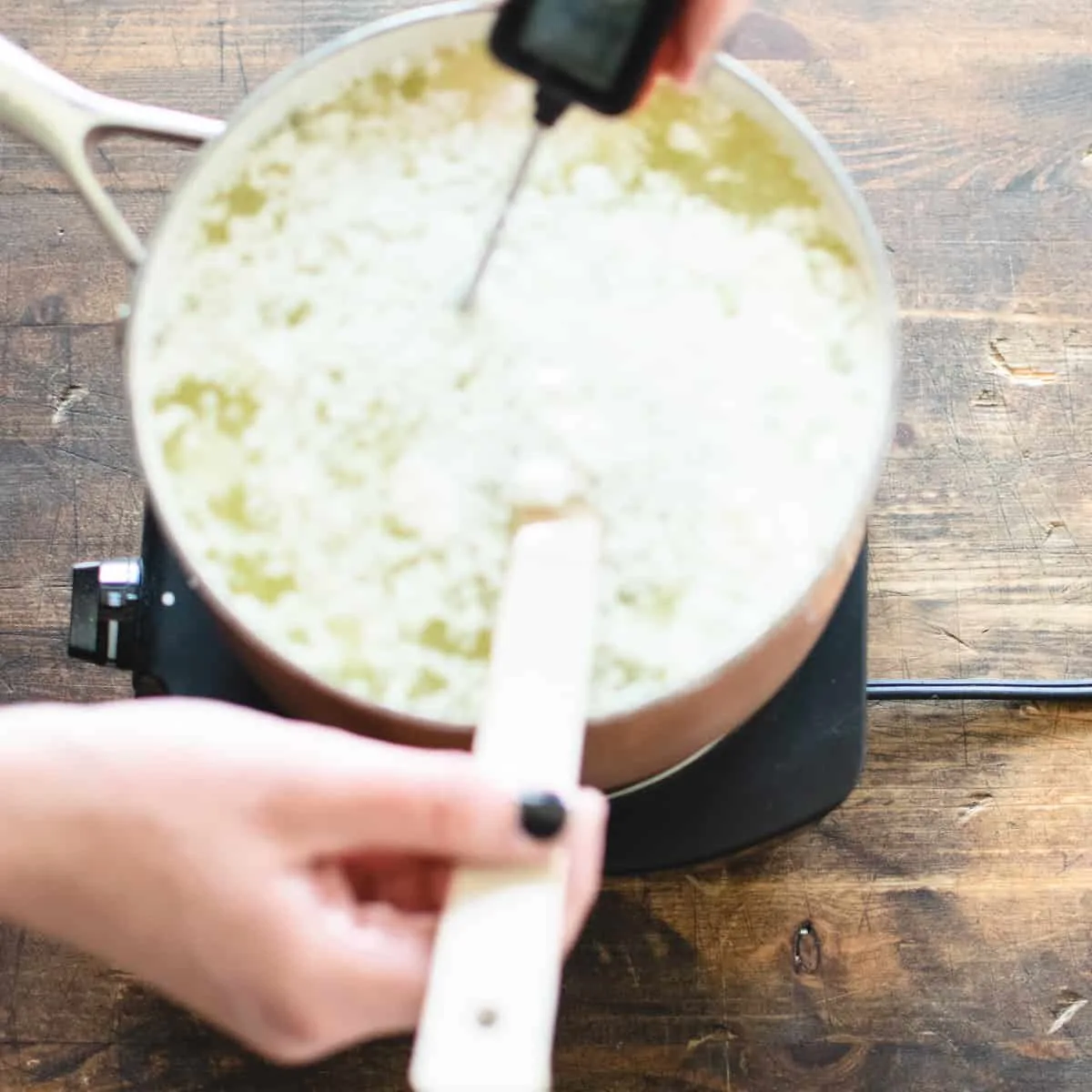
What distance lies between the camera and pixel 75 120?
A: 462 millimetres

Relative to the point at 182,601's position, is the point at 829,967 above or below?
below

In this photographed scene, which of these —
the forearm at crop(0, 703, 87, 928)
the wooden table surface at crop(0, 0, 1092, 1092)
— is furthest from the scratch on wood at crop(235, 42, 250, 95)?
the forearm at crop(0, 703, 87, 928)

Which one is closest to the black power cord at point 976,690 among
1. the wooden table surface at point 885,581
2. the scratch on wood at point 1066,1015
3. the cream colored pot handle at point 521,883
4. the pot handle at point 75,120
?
the wooden table surface at point 885,581

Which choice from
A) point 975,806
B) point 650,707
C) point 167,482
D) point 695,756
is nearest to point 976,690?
point 975,806

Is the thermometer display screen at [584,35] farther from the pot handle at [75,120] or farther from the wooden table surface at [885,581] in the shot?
the wooden table surface at [885,581]

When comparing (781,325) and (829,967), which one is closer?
(781,325)

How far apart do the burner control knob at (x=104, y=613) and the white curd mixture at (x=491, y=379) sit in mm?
129

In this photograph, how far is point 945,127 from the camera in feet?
2.32

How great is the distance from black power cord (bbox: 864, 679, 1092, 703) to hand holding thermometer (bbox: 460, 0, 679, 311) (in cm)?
34

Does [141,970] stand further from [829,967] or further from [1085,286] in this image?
[1085,286]

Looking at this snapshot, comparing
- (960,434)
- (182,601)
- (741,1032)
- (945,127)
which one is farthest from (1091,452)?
(182,601)

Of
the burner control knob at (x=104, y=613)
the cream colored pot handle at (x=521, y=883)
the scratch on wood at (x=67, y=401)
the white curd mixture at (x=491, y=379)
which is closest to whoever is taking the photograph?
the cream colored pot handle at (x=521, y=883)

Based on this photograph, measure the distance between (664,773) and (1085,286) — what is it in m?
0.35

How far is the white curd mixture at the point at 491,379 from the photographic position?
0.43 meters
